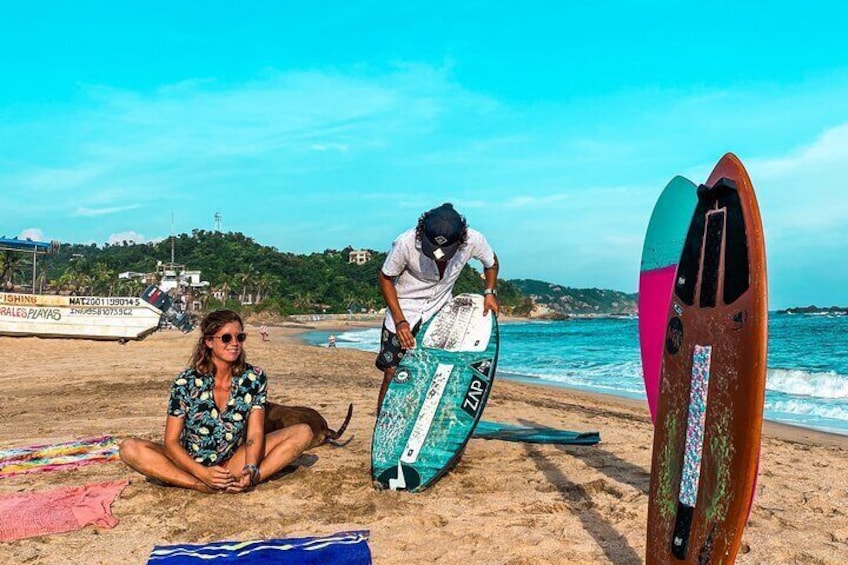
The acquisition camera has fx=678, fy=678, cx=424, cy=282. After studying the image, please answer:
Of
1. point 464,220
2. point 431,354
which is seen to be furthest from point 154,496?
point 464,220

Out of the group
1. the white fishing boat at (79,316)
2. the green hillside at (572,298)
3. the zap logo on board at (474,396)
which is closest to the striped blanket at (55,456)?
the zap logo on board at (474,396)

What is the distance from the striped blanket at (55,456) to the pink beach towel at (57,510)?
24.2 inches

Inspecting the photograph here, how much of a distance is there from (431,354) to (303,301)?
83.1 meters

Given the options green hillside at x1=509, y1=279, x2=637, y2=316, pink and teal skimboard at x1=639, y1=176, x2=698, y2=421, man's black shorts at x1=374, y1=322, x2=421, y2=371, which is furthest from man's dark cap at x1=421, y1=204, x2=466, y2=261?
green hillside at x1=509, y1=279, x2=637, y2=316

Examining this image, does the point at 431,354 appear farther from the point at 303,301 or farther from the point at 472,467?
the point at 303,301

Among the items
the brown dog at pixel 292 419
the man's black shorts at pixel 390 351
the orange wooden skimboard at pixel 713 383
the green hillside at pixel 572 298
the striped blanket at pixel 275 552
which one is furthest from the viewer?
the green hillside at pixel 572 298

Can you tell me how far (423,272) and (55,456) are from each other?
297 centimetres

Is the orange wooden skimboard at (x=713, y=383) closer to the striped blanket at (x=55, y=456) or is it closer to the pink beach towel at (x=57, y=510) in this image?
the pink beach towel at (x=57, y=510)

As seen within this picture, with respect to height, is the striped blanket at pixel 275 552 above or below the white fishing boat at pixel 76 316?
below

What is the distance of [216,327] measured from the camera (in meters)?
3.88

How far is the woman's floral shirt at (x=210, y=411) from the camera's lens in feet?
12.7

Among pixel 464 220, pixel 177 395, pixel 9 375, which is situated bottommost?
pixel 9 375

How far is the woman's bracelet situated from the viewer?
3908mm

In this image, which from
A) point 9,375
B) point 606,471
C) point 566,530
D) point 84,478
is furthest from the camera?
point 9,375
